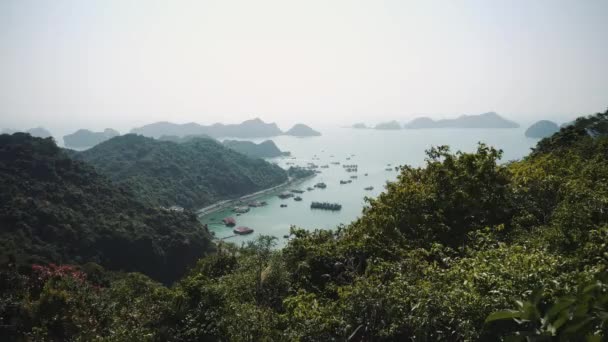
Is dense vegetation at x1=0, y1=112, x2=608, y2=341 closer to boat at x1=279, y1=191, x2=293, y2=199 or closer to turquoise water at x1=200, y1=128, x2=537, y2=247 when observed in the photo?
turquoise water at x1=200, y1=128, x2=537, y2=247

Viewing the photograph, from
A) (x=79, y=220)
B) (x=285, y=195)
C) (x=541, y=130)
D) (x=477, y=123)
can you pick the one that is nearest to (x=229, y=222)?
(x=285, y=195)

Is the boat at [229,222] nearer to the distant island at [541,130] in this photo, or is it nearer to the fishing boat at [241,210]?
the fishing boat at [241,210]

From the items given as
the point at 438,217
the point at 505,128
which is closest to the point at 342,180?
the point at 438,217

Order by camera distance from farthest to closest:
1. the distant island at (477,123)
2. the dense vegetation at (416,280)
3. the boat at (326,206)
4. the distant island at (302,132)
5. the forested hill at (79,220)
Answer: the distant island at (477,123) < the distant island at (302,132) < the boat at (326,206) < the forested hill at (79,220) < the dense vegetation at (416,280)

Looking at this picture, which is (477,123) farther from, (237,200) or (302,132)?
(237,200)

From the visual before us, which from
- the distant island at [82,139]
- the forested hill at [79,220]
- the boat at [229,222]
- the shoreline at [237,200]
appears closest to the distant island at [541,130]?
the shoreline at [237,200]

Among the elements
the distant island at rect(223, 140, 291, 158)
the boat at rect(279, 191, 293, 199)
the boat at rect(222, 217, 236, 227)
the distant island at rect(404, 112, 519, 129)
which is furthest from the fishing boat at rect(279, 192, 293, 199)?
the distant island at rect(404, 112, 519, 129)
